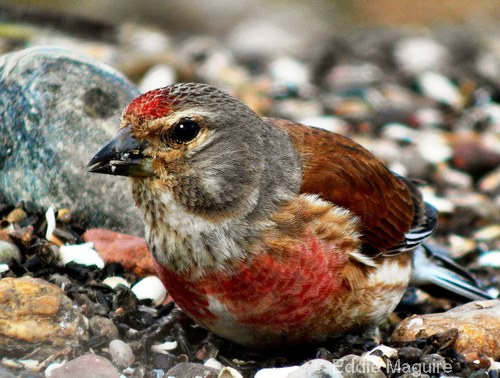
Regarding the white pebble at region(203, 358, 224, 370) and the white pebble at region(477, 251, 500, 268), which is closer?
the white pebble at region(203, 358, 224, 370)

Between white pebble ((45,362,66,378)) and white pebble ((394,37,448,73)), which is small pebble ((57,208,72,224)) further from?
white pebble ((394,37,448,73))

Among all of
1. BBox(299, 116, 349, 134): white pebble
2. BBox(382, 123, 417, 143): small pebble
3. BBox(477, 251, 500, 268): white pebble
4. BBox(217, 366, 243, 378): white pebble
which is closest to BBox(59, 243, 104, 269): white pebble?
BBox(217, 366, 243, 378): white pebble

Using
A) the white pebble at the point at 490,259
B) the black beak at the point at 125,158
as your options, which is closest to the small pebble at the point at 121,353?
the black beak at the point at 125,158

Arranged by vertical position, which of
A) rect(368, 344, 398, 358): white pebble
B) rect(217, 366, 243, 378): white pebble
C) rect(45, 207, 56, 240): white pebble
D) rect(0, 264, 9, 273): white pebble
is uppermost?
rect(45, 207, 56, 240): white pebble

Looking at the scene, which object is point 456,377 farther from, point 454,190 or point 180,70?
point 180,70

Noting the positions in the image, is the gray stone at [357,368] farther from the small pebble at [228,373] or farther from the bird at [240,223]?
the small pebble at [228,373]

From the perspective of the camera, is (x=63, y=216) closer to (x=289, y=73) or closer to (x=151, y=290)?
Result: (x=151, y=290)

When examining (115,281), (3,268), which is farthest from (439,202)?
(3,268)

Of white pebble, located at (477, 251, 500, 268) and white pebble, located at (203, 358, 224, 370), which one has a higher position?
white pebble, located at (203, 358, 224, 370)
